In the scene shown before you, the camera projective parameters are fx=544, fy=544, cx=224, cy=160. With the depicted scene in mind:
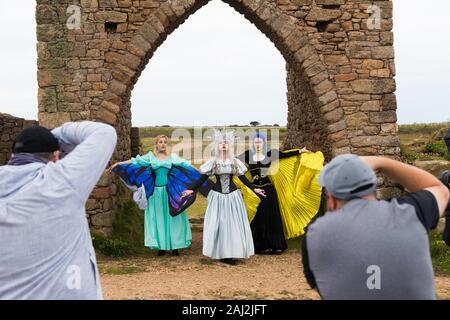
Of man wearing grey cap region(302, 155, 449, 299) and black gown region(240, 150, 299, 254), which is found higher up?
man wearing grey cap region(302, 155, 449, 299)

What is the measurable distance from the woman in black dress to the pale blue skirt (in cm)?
75

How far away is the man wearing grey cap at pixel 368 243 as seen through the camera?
218cm

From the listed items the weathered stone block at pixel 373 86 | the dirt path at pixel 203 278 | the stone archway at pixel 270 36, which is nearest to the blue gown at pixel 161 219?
the dirt path at pixel 203 278

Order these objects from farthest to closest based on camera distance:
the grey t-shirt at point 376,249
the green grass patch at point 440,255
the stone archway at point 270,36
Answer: the stone archway at point 270,36 < the green grass patch at point 440,255 < the grey t-shirt at point 376,249

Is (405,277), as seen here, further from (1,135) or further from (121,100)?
(1,135)

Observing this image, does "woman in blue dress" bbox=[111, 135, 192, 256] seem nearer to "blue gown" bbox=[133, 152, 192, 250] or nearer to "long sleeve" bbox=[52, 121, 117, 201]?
"blue gown" bbox=[133, 152, 192, 250]

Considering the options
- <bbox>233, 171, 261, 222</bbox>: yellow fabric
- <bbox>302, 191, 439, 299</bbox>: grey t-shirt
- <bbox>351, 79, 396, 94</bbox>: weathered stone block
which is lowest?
<bbox>233, 171, 261, 222</bbox>: yellow fabric

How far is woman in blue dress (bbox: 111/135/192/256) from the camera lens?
7.88 metres

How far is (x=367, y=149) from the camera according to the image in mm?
8352

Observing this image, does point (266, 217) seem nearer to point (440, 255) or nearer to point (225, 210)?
point (225, 210)

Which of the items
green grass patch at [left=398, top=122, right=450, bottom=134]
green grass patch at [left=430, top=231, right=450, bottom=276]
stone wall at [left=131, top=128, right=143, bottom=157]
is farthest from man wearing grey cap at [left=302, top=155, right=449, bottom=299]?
green grass patch at [left=398, top=122, right=450, bottom=134]

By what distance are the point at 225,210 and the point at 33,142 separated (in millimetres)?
5072

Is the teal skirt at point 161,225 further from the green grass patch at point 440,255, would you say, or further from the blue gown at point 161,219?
the green grass patch at point 440,255

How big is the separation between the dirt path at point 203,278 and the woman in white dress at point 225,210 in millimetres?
218
